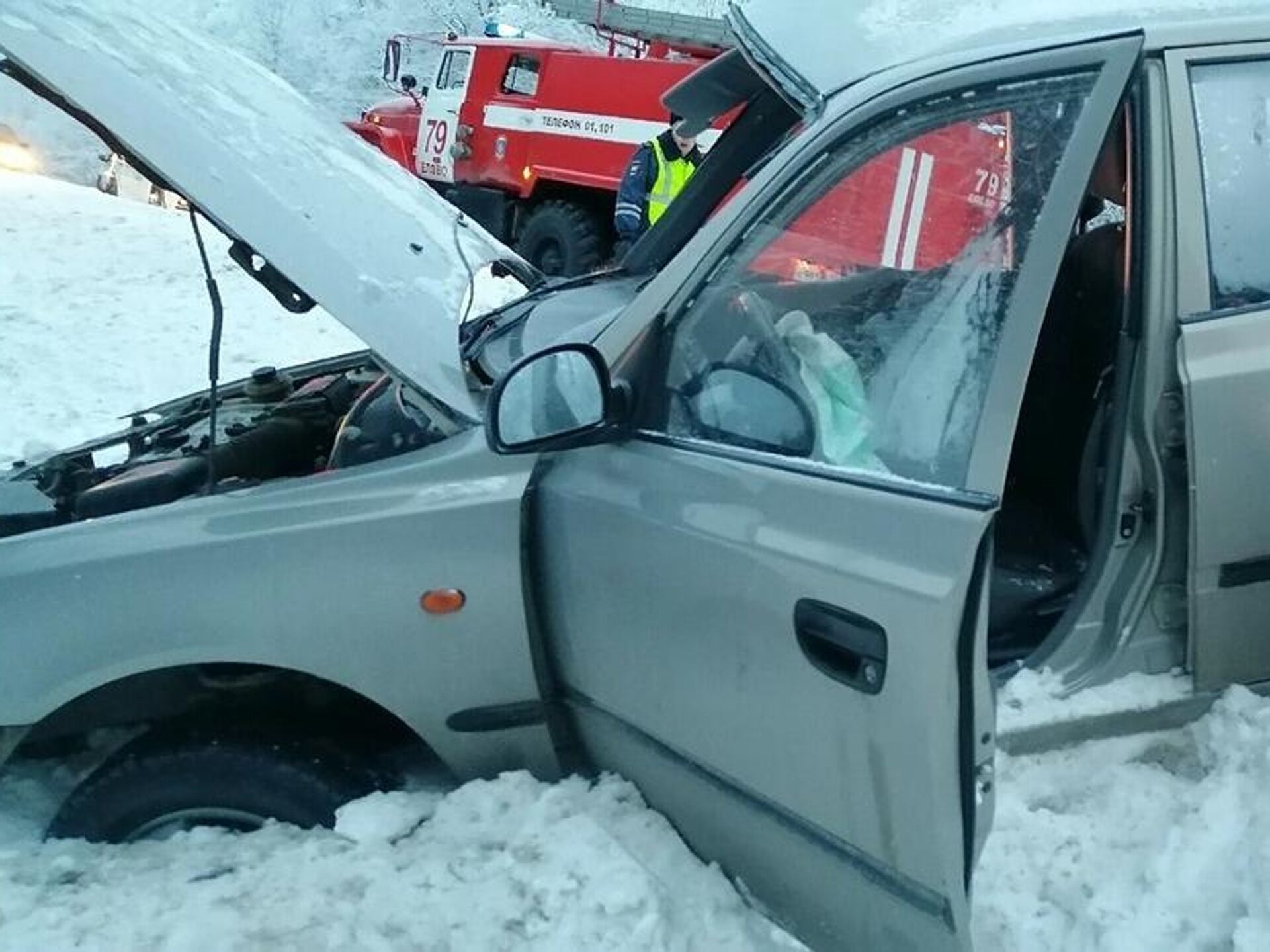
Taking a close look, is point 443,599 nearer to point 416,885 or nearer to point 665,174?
point 416,885

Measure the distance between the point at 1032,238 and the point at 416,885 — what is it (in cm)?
154

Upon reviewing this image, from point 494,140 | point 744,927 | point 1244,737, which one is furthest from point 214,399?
point 494,140

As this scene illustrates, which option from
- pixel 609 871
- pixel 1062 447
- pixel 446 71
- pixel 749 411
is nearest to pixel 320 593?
pixel 609 871

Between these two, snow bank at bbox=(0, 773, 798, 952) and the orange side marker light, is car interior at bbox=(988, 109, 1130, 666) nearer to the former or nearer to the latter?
snow bank at bbox=(0, 773, 798, 952)

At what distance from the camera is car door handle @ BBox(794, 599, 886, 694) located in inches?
71.4

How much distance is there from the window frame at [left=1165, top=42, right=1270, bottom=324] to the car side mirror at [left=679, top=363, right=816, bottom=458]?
749 mm

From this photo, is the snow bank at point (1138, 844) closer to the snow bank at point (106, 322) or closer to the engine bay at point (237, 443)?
the engine bay at point (237, 443)

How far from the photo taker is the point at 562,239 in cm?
1085

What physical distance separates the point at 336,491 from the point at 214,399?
0.38 meters

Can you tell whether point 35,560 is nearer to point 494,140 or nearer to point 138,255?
point 138,255

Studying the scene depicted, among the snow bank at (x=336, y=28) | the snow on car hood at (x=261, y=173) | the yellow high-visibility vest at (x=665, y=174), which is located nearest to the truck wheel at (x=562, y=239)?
the yellow high-visibility vest at (x=665, y=174)

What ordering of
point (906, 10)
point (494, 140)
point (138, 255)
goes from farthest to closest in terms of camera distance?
point (494, 140), point (138, 255), point (906, 10)

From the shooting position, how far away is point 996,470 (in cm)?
179

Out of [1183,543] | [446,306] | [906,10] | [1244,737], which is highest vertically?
[906,10]
